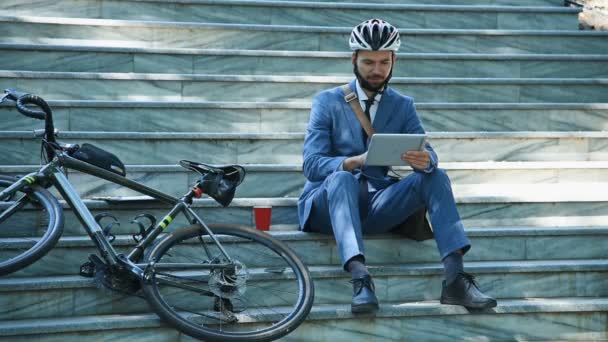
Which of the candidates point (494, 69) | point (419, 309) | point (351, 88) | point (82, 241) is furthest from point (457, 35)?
point (82, 241)

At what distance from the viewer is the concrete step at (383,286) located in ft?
14.8

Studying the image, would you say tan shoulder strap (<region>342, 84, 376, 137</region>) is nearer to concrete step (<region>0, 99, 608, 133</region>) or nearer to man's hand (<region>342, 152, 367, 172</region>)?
man's hand (<region>342, 152, 367, 172</region>)

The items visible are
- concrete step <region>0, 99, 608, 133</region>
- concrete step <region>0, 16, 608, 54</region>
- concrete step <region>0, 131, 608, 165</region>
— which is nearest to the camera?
concrete step <region>0, 131, 608, 165</region>

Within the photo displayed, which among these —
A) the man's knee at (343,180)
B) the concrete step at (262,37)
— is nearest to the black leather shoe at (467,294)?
the man's knee at (343,180)

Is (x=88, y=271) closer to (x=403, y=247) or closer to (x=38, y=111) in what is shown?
(x=38, y=111)

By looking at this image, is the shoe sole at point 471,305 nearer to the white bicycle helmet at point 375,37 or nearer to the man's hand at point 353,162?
the man's hand at point 353,162

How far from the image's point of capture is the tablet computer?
4664 mm

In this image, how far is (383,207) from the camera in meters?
4.95

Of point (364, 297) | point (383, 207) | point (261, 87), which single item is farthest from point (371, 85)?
point (261, 87)

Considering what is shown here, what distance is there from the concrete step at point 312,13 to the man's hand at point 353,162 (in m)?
2.85

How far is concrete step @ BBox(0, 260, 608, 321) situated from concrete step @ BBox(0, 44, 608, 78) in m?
2.17

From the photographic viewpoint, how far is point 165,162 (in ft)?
19.2

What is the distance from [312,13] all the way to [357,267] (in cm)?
341

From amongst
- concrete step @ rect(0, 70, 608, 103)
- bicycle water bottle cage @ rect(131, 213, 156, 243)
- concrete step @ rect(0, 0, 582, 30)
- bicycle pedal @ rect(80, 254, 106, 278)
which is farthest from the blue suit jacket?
concrete step @ rect(0, 0, 582, 30)
